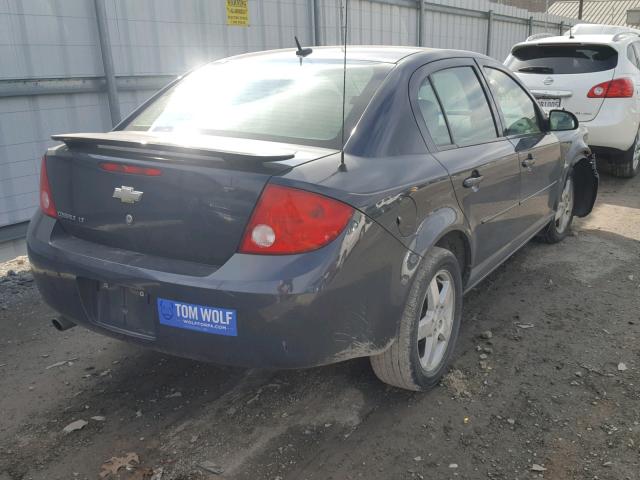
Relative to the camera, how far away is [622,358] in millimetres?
3320

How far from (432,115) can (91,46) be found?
405 centimetres

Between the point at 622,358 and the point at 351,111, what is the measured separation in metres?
2.06

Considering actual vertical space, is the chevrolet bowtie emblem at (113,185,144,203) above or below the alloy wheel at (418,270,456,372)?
above

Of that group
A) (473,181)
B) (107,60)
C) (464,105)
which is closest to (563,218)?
(464,105)

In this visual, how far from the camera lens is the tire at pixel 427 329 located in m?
2.70

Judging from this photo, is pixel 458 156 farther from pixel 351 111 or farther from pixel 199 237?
pixel 199 237

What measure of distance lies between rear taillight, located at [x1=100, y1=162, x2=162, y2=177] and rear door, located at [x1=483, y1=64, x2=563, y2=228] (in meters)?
2.29

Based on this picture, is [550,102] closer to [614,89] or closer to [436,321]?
[614,89]

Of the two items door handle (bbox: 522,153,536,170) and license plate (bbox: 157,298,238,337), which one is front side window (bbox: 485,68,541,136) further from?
license plate (bbox: 157,298,238,337)

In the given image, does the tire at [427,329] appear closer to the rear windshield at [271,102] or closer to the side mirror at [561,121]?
the rear windshield at [271,102]

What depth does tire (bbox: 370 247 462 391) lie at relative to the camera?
8.84 ft

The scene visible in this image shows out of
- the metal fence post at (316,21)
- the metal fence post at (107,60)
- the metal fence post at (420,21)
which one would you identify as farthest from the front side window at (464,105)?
the metal fence post at (420,21)

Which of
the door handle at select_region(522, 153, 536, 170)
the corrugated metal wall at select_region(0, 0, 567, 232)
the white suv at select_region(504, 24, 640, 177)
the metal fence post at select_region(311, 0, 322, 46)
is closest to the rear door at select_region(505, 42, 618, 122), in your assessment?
the white suv at select_region(504, 24, 640, 177)

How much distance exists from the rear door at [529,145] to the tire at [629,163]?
12.3ft
